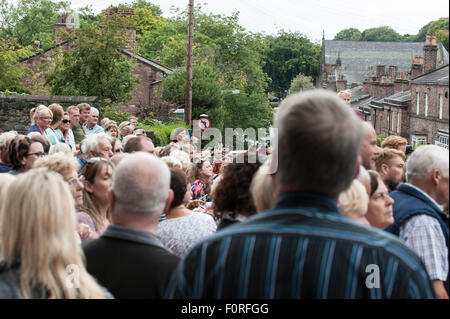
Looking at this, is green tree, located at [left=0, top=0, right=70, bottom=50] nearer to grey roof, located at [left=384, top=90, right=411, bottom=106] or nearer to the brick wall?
grey roof, located at [left=384, top=90, right=411, bottom=106]

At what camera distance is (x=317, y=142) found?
1984 mm

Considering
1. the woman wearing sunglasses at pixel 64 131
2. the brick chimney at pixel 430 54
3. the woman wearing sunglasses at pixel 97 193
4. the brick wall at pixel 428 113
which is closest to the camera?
the woman wearing sunglasses at pixel 97 193

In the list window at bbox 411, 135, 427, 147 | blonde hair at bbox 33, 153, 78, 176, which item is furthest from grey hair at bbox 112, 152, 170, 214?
window at bbox 411, 135, 427, 147

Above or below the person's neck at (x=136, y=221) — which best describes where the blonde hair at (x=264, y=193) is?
above

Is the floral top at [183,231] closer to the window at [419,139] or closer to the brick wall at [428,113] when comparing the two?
the brick wall at [428,113]

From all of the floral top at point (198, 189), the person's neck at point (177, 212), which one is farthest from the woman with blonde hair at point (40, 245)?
the floral top at point (198, 189)

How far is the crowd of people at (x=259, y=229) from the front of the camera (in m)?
1.94

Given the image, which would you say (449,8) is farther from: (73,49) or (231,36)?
(231,36)

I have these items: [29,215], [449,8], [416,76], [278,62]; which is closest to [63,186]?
[29,215]

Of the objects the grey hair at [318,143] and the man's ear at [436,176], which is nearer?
the grey hair at [318,143]

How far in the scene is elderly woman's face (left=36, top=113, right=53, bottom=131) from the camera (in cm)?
825

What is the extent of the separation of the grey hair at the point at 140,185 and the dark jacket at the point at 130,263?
132 millimetres

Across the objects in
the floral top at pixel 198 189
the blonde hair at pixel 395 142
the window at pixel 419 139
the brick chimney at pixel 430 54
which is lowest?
the window at pixel 419 139

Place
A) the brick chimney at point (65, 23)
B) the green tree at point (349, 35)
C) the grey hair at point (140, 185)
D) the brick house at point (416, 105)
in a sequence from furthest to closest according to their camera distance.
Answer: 1. the green tree at point (349, 35)
2. the brick house at point (416, 105)
3. the brick chimney at point (65, 23)
4. the grey hair at point (140, 185)
